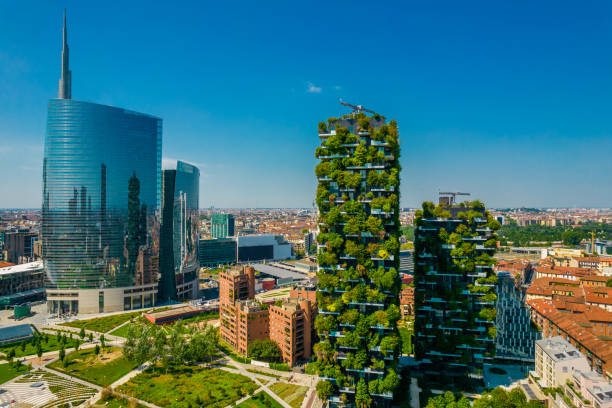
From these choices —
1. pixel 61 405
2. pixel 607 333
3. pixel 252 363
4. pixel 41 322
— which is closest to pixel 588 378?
pixel 607 333

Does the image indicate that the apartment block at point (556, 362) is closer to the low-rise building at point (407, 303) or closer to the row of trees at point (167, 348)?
the low-rise building at point (407, 303)

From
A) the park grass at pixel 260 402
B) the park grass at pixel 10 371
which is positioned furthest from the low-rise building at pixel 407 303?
the park grass at pixel 10 371

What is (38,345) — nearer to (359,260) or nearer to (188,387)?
(188,387)

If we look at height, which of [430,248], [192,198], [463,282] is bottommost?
[463,282]

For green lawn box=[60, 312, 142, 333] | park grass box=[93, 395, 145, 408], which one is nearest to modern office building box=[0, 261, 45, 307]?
green lawn box=[60, 312, 142, 333]

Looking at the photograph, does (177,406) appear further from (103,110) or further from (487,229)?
(103,110)

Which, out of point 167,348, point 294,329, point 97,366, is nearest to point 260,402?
point 294,329
